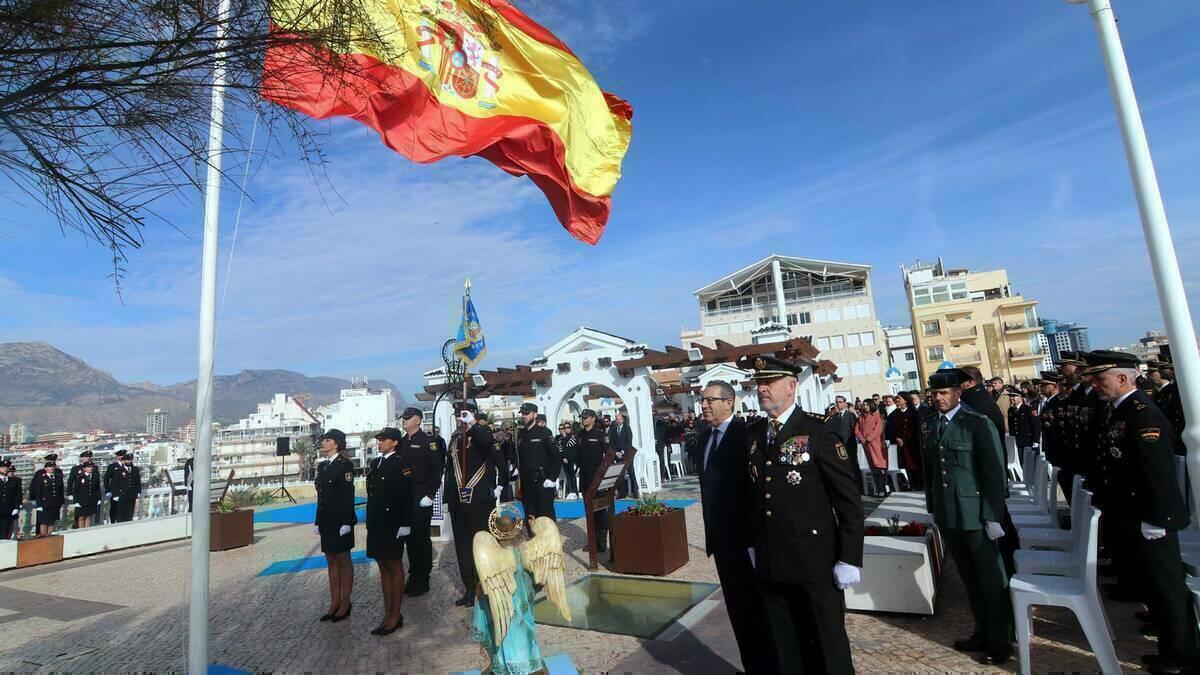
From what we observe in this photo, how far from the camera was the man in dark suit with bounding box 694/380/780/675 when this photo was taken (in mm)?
3797

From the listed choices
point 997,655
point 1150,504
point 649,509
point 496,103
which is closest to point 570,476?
point 649,509

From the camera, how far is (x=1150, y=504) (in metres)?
3.67

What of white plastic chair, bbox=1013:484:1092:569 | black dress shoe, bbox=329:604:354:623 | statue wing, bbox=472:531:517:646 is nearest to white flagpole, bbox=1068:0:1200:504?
white plastic chair, bbox=1013:484:1092:569

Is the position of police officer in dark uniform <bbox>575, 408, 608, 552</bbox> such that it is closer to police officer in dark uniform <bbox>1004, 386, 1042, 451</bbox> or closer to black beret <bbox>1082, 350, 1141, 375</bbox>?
black beret <bbox>1082, 350, 1141, 375</bbox>

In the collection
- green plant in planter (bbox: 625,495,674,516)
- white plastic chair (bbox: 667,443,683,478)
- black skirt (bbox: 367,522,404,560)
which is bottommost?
white plastic chair (bbox: 667,443,683,478)

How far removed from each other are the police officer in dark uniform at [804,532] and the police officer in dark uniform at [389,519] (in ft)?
11.7

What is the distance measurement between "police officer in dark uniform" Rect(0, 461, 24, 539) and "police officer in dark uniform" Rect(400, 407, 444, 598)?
9818mm

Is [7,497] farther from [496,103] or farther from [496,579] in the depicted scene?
[496,579]

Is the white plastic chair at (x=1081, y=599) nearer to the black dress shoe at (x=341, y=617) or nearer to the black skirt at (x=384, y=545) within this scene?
the black skirt at (x=384, y=545)

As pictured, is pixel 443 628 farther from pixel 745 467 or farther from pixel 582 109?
pixel 582 109

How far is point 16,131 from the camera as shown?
2268 mm

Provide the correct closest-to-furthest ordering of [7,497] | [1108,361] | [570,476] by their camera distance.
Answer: [1108,361]
[7,497]
[570,476]

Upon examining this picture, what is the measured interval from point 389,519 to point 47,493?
11655 mm

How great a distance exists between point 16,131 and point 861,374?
5759 centimetres
